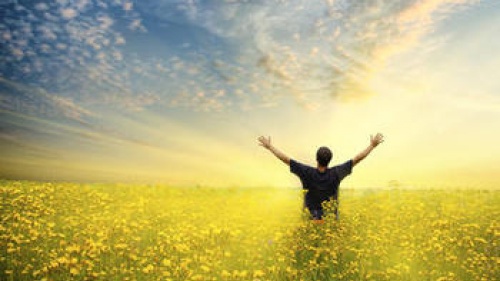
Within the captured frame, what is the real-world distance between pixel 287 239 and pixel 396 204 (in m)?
5.80

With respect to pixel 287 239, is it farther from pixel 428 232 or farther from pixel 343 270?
pixel 428 232

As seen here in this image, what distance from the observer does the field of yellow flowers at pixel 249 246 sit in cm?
745

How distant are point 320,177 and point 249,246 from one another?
191cm

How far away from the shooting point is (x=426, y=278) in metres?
7.73

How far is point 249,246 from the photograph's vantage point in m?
8.57

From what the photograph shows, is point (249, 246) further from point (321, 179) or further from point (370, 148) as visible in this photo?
point (370, 148)

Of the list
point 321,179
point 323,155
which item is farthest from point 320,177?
point 323,155

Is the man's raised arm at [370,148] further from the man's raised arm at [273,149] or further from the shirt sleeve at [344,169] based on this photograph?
the man's raised arm at [273,149]

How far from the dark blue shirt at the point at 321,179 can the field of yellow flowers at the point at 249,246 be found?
1.66 ft

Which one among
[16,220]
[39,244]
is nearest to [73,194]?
[16,220]

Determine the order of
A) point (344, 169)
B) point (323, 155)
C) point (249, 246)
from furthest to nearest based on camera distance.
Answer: point (344, 169) < point (249, 246) < point (323, 155)

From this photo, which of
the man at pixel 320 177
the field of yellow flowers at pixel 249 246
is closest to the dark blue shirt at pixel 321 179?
the man at pixel 320 177

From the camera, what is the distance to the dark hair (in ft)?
27.7

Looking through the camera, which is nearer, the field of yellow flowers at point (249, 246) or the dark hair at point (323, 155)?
the field of yellow flowers at point (249, 246)
